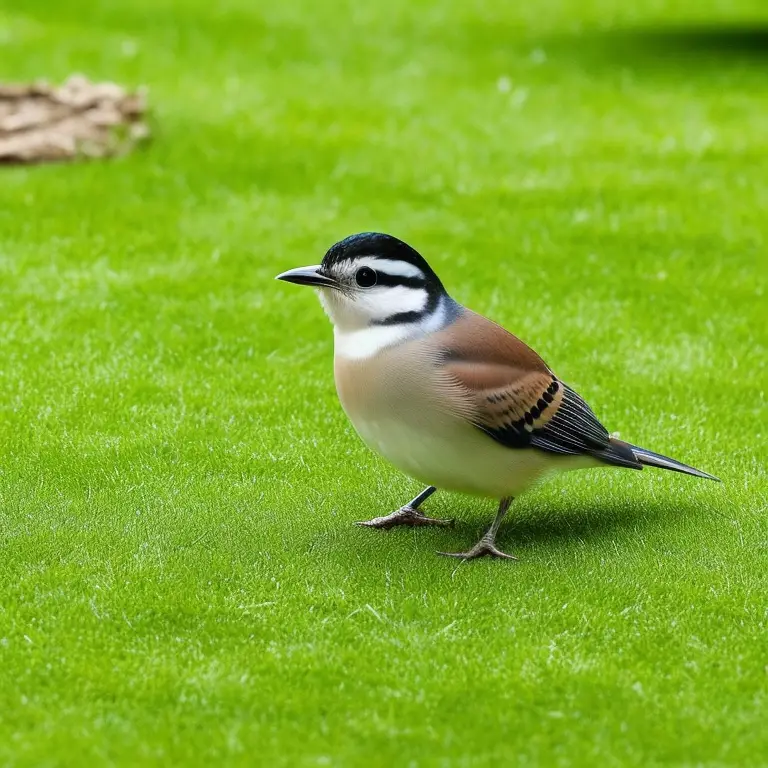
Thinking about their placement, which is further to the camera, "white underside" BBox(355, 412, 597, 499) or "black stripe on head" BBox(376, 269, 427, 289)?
"black stripe on head" BBox(376, 269, 427, 289)

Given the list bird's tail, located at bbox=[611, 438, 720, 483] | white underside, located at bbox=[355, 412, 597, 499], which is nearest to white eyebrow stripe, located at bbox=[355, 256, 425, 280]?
white underside, located at bbox=[355, 412, 597, 499]

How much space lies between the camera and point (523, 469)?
6172 mm

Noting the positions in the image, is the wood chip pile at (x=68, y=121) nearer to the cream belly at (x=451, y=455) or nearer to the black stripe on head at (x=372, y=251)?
the black stripe on head at (x=372, y=251)

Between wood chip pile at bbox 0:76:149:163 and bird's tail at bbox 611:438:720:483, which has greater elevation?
wood chip pile at bbox 0:76:149:163

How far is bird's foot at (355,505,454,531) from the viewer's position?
21.3ft

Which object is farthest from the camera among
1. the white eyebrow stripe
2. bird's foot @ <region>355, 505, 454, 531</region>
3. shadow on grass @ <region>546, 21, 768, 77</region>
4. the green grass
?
shadow on grass @ <region>546, 21, 768, 77</region>

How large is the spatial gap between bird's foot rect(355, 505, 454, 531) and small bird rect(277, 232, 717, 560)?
371 mm

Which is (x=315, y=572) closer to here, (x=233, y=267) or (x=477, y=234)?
(x=233, y=267)

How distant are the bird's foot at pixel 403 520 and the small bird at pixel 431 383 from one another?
37cm

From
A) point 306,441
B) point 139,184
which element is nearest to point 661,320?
point 306,441

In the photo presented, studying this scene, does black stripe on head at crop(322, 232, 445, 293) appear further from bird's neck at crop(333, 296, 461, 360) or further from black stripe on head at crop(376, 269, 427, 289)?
bird's neck at crop(333, 296, 461, 360)

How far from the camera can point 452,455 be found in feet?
19.4

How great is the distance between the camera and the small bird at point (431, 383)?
5898 mm

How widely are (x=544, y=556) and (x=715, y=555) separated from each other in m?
0.83
